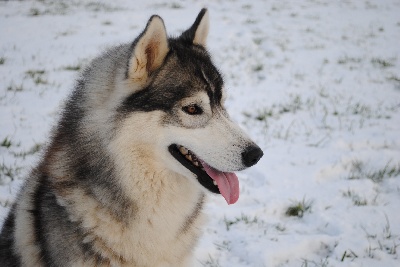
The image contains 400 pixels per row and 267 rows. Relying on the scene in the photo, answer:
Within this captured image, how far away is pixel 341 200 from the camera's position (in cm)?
323

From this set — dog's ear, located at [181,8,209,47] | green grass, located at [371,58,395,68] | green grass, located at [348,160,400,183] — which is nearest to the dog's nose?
dog's ear, located at [181,8,209,47]

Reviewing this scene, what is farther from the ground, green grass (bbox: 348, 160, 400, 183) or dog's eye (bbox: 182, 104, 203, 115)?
dog's eye (bbox: 182, 104, 203, 115)

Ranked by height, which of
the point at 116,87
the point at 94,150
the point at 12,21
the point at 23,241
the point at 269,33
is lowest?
the point at 269,33

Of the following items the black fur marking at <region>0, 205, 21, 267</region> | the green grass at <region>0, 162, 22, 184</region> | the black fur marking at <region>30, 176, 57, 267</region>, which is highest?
the black fur marking at <region>30, 176, 57, 267</region>

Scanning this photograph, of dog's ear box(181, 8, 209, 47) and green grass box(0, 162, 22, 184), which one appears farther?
green grass box(0, 162, 22, 184)

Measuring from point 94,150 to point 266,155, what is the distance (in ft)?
8.61

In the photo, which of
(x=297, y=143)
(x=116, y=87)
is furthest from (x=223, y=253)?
(x=297, y=143)

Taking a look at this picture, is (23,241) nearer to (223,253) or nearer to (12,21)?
(223,253)

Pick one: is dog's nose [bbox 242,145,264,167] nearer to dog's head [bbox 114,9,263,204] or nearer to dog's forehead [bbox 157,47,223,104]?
dog's head [bbox 114,9,263,204]

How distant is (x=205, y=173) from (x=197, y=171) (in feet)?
0.18

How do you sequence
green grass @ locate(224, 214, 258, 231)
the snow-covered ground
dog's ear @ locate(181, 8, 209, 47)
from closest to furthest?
dog's ear @ locate(181, 8, 209, 47) < the snow-covered ground < green grass @ locate(224, 214, 258, 231)

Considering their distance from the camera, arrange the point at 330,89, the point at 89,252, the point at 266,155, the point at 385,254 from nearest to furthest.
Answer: the point at 89,252 → the point at 385,254 → the point at 266,155 → the point at 330,89

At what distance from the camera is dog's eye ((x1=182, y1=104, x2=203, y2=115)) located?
1.92 meters

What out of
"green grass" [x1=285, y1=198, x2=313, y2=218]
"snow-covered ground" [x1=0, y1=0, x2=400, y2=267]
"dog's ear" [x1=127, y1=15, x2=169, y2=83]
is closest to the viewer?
"dog's ear" [x1=127, y1=15, x2=169, y2=83]
